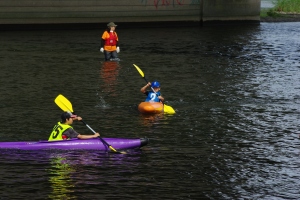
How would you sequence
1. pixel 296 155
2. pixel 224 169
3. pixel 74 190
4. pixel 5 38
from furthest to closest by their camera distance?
pixel 5 38 → pixel 296 155 → pixel 224 169 → pixel 74 190

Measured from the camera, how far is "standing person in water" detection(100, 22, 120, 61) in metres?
38.8

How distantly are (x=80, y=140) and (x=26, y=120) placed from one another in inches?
196

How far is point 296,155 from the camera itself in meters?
20.9

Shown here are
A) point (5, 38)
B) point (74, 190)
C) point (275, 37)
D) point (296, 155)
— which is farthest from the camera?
point (275, 37)

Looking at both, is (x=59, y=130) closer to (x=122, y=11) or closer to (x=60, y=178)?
(x=60, y=178)

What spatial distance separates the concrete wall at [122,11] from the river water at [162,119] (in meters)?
6.75

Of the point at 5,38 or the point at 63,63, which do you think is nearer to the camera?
the point at 63,63

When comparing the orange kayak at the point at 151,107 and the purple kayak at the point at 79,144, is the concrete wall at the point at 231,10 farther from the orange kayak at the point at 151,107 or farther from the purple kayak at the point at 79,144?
the purple kayak at the point at 79,144

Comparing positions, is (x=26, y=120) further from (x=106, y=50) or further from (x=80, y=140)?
(x=106, y=50)

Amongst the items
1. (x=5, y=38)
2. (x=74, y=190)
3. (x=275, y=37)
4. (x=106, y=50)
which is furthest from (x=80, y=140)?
(x=275, y=37)

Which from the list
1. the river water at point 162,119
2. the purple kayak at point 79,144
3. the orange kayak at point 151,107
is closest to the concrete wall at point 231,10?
the river water at point 162,119

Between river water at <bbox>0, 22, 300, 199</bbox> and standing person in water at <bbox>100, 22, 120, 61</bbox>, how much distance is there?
2.53 feet

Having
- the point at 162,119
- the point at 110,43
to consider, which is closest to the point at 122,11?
the point at 110,43

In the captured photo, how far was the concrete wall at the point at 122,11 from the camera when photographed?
56656 millimetres
